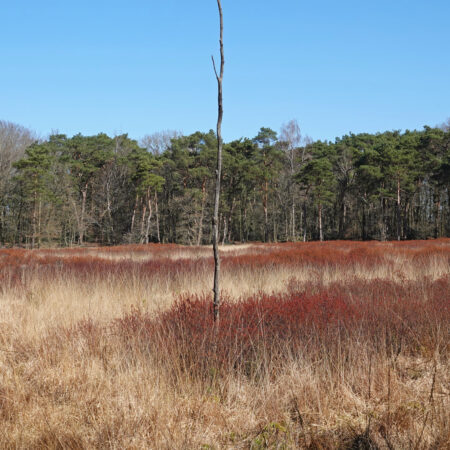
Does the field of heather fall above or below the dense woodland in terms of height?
below

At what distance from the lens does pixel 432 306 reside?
14.5 ft

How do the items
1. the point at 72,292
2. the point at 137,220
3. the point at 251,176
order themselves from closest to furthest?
the point at 72,292 → the point at 251,176 → the point at 137,220

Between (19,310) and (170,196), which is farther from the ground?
(170,196)

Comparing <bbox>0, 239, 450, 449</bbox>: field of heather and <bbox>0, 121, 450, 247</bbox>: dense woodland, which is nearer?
<bbox>0, 239, 450, 449</bbox>: field of heather

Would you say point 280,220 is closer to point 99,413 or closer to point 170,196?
point 170,196

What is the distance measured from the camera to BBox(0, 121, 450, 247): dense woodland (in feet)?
114

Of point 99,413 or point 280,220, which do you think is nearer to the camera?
point 99,413

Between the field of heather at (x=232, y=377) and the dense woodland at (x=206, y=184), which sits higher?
the dense woodland at (x=206, y=184)

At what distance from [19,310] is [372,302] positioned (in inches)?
196

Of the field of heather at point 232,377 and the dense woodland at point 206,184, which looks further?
the dense woodland at point 206,184

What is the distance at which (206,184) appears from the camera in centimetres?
4141

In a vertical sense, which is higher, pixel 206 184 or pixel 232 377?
pixel 206 184

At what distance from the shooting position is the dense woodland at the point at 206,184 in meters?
34.7

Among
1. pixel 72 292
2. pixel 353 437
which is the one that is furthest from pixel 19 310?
pixel 353 437
